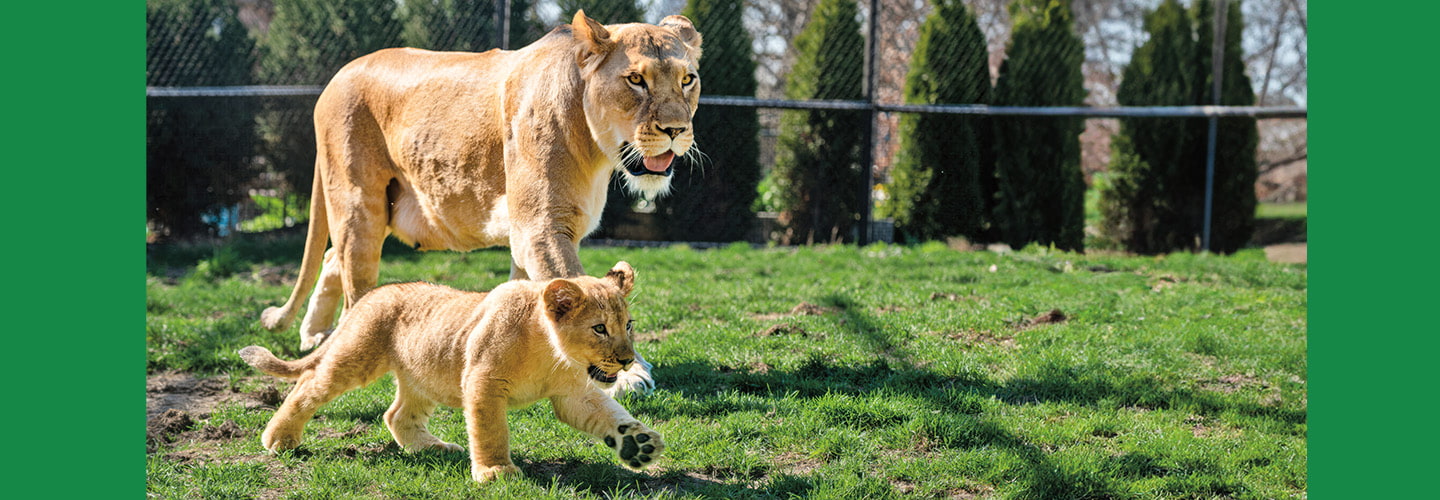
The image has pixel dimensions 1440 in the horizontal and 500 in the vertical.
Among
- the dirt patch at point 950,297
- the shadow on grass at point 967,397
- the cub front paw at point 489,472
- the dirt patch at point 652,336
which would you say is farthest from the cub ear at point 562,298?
the dirt patch at point 950,297

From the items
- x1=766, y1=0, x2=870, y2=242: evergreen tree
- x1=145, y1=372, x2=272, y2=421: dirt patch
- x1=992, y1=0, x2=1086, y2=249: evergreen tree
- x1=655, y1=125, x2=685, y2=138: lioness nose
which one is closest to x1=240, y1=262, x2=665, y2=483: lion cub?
x1=655, y1=125, x2=685, y2=138: lioness nose

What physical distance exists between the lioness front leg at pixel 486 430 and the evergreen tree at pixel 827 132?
17.7 ft

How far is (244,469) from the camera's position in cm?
415

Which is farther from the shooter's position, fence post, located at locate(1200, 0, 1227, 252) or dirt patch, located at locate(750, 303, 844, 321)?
fence post, located at locate(1200, 0, 1227, 252)

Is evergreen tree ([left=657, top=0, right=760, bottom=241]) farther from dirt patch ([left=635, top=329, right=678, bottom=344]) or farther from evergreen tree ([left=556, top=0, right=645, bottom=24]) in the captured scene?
dirt patch ([left=635, top=329, right=678, bottom=344])

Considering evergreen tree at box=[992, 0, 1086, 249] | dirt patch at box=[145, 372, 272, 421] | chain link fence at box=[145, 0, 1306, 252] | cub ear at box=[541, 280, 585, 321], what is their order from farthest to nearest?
1. evergreen tree at box=[992, 0, 1086, 249]
2. chain link fence at box=[145, 0, 1306, 252]
3. dirt patch at box=[145, 372, 272, 421]
4. cub ear at box=[541, 280, 585, 321]

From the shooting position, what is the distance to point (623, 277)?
135 inches

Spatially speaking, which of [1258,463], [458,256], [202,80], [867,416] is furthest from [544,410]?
[202,80]

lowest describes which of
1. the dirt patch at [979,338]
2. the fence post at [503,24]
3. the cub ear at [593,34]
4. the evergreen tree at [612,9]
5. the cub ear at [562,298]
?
the dirt patch at [979,338]

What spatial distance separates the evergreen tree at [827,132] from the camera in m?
8.77

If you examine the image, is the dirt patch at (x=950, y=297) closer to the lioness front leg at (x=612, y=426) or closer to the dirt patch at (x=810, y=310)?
the dirt patch at (x=810, y=310)

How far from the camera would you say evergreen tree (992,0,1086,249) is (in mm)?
11367

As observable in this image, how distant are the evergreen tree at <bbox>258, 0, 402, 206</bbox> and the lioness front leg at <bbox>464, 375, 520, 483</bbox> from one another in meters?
3.97

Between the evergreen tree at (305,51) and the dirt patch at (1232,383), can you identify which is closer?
the dirt patch at (1232,383)
